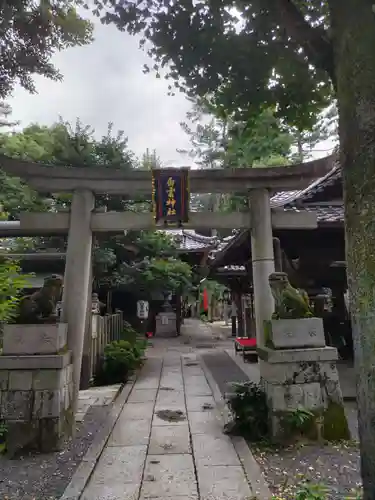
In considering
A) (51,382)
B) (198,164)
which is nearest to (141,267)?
(51,382)

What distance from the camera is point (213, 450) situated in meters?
4.91

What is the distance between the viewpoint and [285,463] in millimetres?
4508

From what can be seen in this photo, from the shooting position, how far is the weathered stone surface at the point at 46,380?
5211mm

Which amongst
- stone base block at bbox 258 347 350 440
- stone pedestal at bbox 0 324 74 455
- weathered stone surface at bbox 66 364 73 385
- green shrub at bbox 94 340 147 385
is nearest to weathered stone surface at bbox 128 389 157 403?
green shrub at bbox 94 340 147 385

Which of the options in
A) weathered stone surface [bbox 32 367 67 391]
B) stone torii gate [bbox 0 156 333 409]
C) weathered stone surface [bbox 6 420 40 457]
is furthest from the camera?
stone torii gate [bbox 0 156 333 409]

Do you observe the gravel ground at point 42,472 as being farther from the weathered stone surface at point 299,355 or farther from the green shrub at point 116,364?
the green shrub at point 116,364

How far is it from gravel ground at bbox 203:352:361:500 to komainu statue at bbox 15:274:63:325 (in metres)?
3.29

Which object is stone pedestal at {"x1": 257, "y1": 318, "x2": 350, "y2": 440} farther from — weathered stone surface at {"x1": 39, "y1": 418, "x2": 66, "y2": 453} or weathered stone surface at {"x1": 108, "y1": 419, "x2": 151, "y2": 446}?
weathered stone surface at {"x1": 39, "y1": 418, "x2": 66, "y2": 453}

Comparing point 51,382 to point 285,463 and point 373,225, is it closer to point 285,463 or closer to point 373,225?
point 285,463

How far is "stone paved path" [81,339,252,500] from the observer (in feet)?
12.5

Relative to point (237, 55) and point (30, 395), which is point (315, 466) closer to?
point (30, 395)

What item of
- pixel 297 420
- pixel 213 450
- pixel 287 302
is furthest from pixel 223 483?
pixel 287 302

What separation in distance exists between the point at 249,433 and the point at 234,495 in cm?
175

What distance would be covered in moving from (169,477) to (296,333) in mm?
2412
